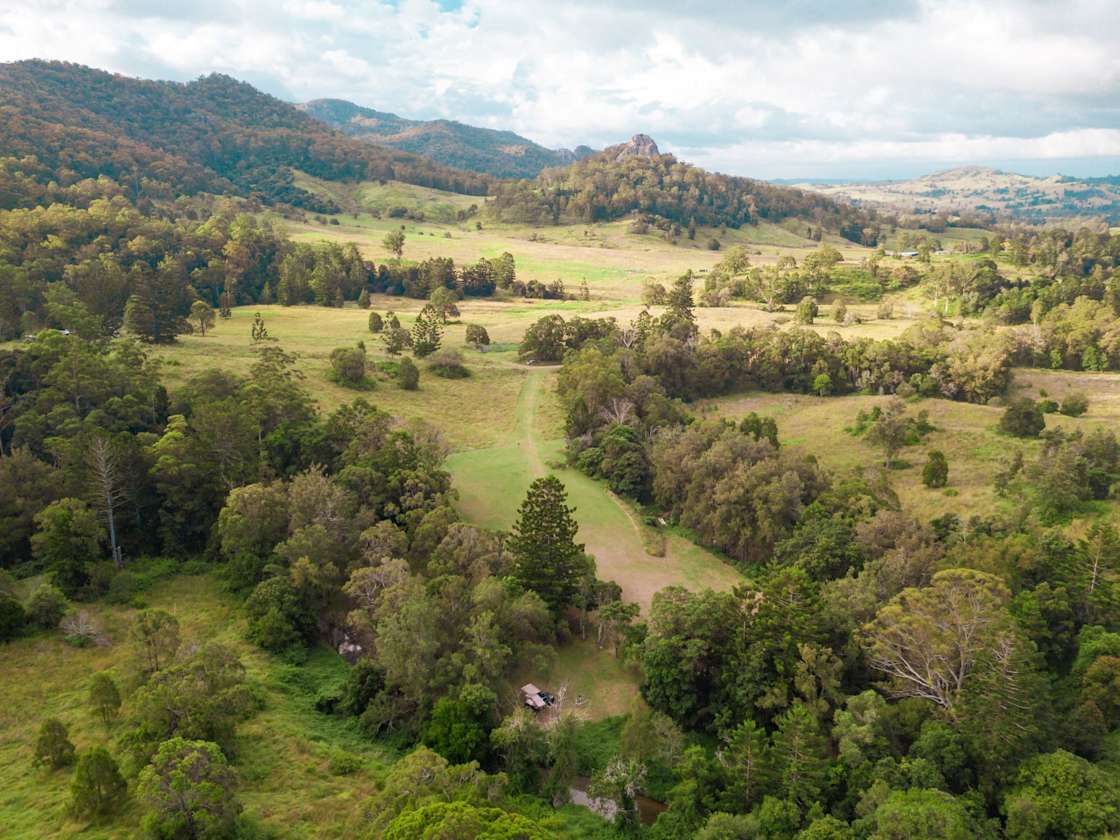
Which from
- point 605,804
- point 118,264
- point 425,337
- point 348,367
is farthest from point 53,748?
point 118,264

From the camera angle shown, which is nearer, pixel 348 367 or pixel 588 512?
pixel 588 512

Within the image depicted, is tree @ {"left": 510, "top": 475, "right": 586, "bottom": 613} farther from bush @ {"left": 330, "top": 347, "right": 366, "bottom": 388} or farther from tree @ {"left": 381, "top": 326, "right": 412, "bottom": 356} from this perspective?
tree @ {"left": 381, "top": 326, "right": 412, "bottom": 356}

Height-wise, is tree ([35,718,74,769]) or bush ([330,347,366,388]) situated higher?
bush ([330,347,366,388])

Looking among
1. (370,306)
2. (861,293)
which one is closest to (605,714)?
(370,306)

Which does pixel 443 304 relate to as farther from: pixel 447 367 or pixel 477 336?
pixel 447 367

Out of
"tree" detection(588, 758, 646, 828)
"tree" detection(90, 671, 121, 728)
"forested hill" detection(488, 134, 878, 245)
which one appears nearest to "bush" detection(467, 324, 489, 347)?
"tree" detection(90, 671, 121, 728)

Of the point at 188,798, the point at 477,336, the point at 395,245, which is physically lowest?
the point at 188,798
